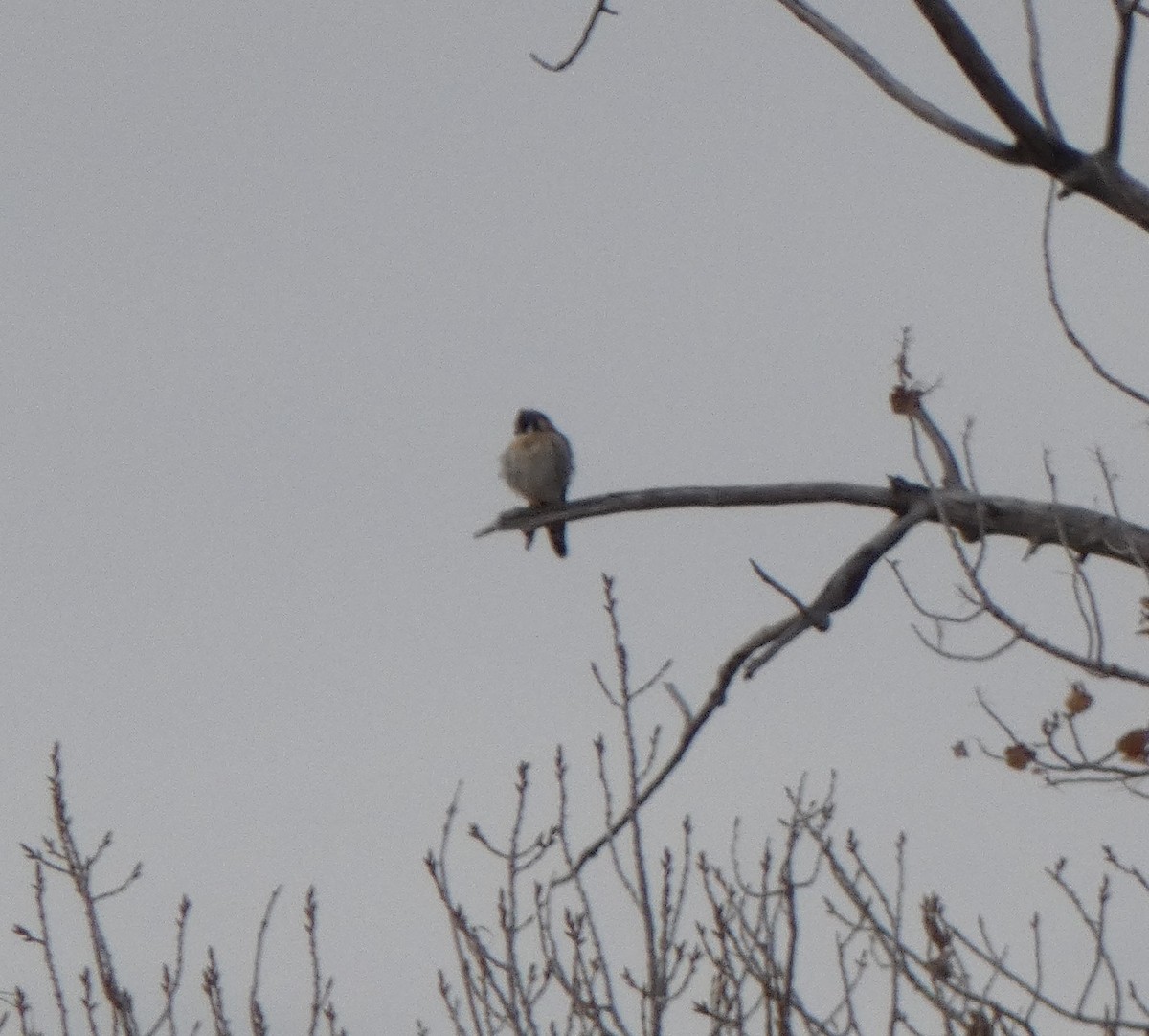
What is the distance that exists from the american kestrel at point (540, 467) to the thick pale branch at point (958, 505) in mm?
4633

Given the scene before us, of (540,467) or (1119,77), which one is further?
(540,467)

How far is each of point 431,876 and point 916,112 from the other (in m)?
2.53

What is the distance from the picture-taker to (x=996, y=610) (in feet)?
12.3

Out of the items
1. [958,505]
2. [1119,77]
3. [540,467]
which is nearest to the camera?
[1119,77]

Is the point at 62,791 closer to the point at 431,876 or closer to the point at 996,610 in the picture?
the point at 431,876

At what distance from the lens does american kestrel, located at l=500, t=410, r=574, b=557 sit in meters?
8.79

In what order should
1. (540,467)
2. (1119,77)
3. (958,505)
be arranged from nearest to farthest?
(1119,77) < (958,505) < (540,467)

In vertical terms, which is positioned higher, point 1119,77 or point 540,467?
point 540,467

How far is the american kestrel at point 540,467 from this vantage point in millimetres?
8789

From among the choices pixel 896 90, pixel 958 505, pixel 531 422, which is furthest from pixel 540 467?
pixel 896 90

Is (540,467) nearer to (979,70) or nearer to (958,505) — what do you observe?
(958,505)

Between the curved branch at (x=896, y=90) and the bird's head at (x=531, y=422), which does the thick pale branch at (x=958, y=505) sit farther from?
the bird's head at (x=531, y=422)

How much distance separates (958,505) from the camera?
397 cm

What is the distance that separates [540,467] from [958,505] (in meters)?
4.94
